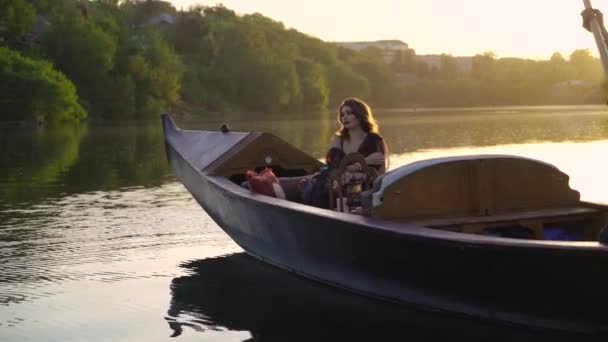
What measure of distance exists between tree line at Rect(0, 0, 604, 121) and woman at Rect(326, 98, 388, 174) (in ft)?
155

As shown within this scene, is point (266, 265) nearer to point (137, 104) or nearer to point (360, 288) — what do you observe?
point (360, 288)

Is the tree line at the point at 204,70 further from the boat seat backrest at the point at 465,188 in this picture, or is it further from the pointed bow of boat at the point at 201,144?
the boat seat backrest at the point at 465,188

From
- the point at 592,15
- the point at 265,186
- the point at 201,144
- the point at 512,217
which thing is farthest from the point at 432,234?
the point at 201,144

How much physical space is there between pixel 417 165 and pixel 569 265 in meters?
1.55

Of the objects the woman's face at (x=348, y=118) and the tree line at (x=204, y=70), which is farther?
the tree line at (x=204, y=70)

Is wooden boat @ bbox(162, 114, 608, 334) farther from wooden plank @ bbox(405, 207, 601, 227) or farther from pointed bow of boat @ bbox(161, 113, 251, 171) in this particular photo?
pointed bow of boat @ bbox(161, 113, 251, 171)

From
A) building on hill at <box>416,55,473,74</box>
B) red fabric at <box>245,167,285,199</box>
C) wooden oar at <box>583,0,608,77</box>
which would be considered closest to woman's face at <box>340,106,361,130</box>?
red fabric at <box>245,167,285,199</box>

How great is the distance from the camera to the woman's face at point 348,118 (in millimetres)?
7773

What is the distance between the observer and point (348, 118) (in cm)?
779

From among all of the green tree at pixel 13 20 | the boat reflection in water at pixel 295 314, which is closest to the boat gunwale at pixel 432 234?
the boat reflection in water at pixel 295 314

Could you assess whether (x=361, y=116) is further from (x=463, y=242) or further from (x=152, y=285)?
(x=463, y=242)

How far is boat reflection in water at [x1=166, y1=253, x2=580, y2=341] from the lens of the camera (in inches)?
244

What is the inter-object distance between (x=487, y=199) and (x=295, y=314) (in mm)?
1629

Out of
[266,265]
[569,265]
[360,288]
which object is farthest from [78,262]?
[569,265]
